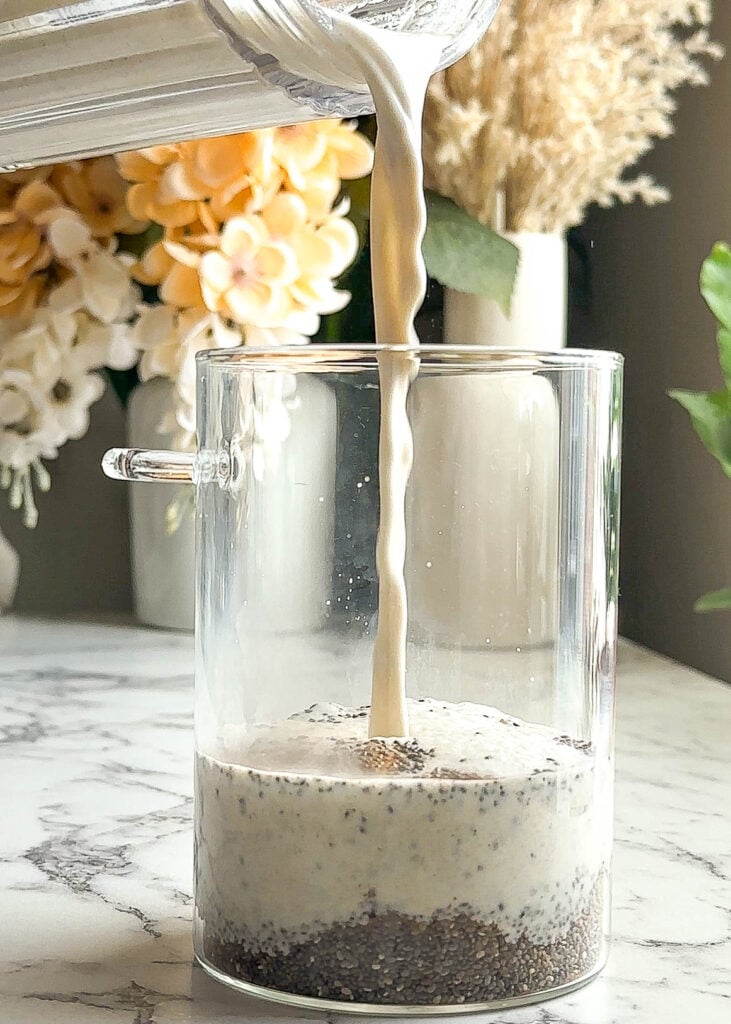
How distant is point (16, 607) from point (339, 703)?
2.62 feet

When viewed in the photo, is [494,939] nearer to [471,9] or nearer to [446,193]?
[471,9]

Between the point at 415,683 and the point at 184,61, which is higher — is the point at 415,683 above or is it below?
below

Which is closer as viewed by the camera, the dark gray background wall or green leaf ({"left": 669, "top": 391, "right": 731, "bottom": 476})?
green leaf ({"left": 669, "top": 391, "right": 731, "bottom": 476})

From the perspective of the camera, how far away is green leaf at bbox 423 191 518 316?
39.1 inches

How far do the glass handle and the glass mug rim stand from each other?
6 cm

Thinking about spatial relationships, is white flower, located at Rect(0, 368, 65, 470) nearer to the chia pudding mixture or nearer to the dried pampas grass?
the dried pampas grass

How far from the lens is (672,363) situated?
1.11m

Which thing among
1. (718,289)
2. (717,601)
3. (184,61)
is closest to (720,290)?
(718,289)

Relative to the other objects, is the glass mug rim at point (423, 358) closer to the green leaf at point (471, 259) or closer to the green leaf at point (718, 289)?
the green leaf at point (718, 289)

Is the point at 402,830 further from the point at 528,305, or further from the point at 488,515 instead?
the point at 528,305

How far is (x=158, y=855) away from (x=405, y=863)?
19 centimetres

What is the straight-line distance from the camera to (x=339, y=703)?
442 mm

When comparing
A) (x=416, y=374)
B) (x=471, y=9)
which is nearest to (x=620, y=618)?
(x=471, y=9)

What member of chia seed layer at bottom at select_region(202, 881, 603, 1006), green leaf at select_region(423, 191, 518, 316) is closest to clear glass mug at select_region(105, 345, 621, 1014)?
chia seed layer at bottom at select_region(202, 881, 603, 1006)
